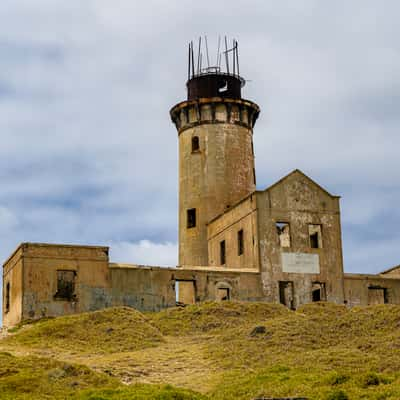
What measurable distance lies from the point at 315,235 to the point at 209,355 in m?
18.3

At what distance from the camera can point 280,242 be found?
45.3m

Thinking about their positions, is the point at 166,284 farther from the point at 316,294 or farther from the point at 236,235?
the point at 316,294

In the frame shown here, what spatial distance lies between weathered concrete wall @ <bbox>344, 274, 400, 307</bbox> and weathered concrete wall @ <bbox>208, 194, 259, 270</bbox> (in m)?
5.14

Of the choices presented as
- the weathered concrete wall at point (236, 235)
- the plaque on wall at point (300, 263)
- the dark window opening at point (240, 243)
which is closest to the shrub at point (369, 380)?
the weathered concrete wall at point (236, 235)

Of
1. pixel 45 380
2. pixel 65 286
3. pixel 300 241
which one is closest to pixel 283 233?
pixel 300 241

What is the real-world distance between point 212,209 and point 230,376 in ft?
85.4

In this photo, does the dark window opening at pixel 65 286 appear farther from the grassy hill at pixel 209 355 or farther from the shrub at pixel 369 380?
the shrub at pixel 369 380

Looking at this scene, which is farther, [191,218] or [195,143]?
[195,143]

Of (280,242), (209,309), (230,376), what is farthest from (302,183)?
(230,376)

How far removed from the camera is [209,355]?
1155 inches

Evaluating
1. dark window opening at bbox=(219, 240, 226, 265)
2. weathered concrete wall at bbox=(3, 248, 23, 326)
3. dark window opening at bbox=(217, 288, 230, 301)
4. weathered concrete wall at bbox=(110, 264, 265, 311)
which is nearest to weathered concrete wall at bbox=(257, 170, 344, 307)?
weathered concrete wall at bbox=(110, 264, 265, 311)

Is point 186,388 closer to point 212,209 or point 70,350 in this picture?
point 70,350

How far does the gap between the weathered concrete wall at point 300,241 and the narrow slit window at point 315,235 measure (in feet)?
0.40

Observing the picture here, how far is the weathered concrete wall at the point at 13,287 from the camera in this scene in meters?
41.1
